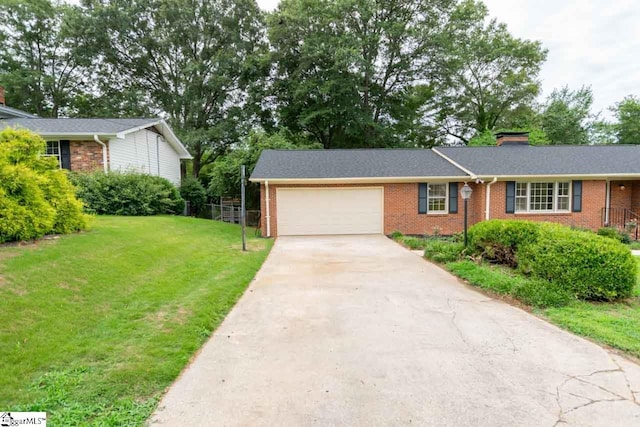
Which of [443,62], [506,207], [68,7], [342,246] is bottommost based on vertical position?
[342,246]

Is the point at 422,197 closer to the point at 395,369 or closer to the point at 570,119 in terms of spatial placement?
the point at 395,369

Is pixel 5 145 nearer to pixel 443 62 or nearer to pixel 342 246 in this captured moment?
pixel 342 246

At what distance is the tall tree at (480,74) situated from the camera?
23188 millimetres

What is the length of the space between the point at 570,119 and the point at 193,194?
98.6ft

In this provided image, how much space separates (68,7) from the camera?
2492cm

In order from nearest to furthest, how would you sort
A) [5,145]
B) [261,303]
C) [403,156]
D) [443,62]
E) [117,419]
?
1. [117,419]
2. [261,303]
3. [5,145]
4. [403,156]
5. [443,62]

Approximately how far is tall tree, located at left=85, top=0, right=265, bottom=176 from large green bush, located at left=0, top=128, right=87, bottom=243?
695 inches

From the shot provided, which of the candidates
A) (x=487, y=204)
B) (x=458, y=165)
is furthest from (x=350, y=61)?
(x=487, y=204)

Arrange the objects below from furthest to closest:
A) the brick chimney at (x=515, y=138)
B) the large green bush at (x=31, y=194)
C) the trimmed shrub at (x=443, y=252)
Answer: the brick chimney at (x=515, y=138) < the trimmed shrub at (x=443, y=252) < the large green bush at (x=31, y=194)

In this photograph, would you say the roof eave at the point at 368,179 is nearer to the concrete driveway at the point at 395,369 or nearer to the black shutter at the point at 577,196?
the black shutter at the point at 577,196

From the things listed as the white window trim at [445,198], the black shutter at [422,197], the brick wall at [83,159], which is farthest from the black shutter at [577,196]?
the brick wall at [83,159]

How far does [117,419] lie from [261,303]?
278 cm

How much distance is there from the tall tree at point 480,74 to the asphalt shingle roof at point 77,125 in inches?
800

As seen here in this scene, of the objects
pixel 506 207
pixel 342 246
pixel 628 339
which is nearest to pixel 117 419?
pixel 628 339
